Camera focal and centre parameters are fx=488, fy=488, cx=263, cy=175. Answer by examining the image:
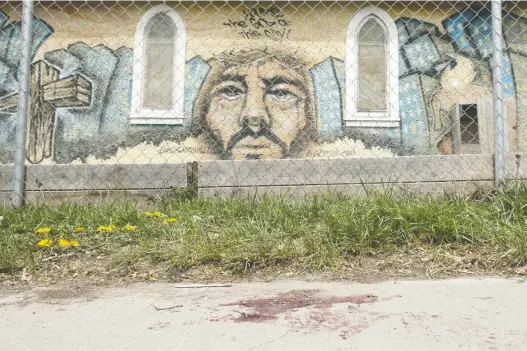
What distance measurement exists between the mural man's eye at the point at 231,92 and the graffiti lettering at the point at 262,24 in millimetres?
845

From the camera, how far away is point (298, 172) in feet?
13.1

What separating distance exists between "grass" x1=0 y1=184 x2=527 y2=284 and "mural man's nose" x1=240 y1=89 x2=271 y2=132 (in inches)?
165

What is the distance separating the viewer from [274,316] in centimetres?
207

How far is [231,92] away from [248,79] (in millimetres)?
342

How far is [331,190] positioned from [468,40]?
5256 millimetres

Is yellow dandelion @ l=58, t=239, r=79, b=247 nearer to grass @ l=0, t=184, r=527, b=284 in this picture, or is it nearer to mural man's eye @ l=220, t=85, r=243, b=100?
grass @ l=0, t=184, r=527, b=284

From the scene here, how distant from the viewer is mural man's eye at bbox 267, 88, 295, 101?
7.82m

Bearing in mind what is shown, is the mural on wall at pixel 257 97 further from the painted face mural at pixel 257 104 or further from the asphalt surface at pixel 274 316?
the asphalt surface at pixel 274 316

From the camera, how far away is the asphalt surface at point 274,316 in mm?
1822

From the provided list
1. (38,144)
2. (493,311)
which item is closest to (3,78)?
(38,144)

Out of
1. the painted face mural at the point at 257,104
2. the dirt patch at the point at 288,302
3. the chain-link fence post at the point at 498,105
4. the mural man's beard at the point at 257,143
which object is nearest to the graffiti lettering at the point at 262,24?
the painted face mural at the point at 257,104

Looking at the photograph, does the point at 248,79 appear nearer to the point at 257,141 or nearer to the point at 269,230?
the point at 257,141

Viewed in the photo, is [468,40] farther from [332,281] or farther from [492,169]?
[332,281]

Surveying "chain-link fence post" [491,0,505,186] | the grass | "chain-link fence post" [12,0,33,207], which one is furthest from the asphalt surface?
"chain-link fence post" [491,0,505,186]
